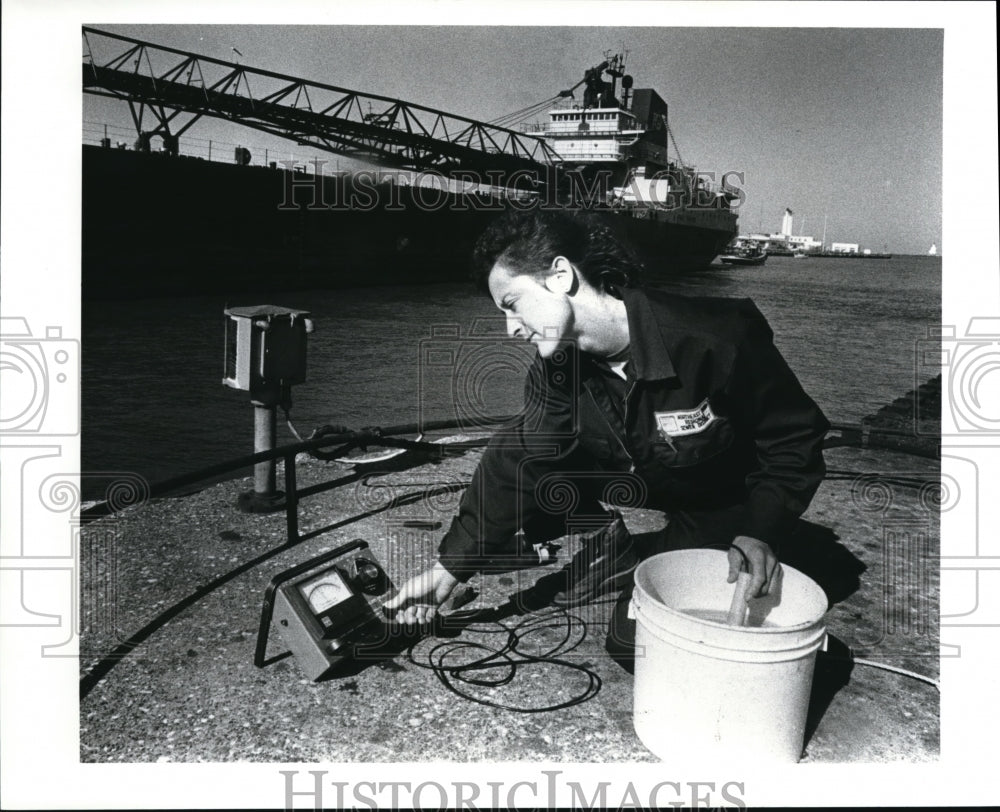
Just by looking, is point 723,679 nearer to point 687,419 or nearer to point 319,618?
point 687,419

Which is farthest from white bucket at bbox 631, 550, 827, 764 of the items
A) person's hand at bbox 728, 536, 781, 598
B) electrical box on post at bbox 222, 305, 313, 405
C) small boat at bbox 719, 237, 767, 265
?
small boat at bbox 719, 237, 767, 265

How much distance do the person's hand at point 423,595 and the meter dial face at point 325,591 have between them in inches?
5.9

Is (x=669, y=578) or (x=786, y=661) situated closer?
(x=786, y=661)

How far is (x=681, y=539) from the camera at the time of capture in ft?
7.62

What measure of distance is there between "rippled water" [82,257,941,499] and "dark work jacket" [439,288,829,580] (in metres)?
3.49

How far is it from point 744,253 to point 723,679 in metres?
6.09

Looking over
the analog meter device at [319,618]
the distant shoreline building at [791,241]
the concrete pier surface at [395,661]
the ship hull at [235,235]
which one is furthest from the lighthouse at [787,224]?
the ship hull at [235,235]

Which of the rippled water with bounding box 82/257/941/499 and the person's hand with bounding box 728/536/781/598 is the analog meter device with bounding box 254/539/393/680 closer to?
the person's hand with bounding box 728/536/781/598

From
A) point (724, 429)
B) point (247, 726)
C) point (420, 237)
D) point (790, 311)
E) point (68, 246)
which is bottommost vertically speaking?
point (247, 726)

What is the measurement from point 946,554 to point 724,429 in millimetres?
1027

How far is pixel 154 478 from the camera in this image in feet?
18.1

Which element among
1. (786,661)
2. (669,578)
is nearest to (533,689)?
(669,578)

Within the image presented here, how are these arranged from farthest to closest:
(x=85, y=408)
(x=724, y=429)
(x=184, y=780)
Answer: (x=85, y=408)
(x=724, y=429)
(x=184, y=780)

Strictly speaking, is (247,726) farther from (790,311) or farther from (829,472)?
(790,311)
